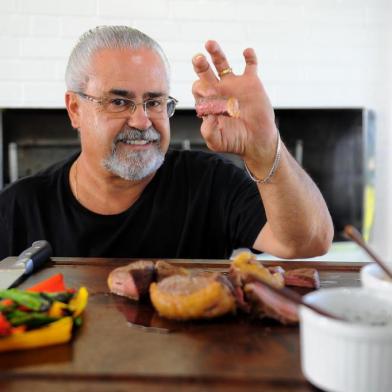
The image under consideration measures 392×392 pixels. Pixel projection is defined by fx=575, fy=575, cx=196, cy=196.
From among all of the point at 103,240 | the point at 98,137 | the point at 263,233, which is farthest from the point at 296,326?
the point at 98,137

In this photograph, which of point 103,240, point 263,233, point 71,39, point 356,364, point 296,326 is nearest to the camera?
point 356,364

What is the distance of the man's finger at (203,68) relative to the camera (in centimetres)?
120

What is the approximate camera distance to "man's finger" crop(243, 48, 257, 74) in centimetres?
118

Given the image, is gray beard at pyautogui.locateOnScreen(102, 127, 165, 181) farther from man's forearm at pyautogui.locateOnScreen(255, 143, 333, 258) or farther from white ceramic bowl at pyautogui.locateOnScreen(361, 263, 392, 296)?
white ceramic bowl at pyautogui.locateOnScreen(361, 263, 392, 296)

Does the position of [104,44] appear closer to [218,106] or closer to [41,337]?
[218,106]

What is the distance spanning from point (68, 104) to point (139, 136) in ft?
1.06

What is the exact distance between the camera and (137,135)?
1.67m

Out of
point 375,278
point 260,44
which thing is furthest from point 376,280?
point 260,44

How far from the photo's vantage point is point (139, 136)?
167 centimetres

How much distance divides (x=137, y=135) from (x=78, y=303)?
0.86m

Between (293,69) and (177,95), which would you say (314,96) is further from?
(177,95)

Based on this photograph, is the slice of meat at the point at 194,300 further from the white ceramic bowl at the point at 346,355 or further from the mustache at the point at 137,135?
the mustache at the point at 137,135

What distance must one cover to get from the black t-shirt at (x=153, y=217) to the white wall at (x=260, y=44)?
1125mm

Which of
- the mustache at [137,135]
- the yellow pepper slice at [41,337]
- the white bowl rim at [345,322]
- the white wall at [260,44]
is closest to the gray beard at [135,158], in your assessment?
the mustache at [137,135]
